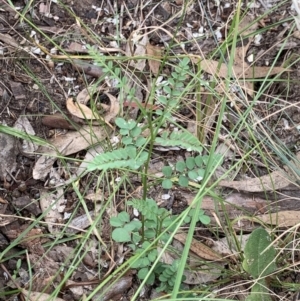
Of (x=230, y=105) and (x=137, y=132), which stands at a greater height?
(x=137, y=132)

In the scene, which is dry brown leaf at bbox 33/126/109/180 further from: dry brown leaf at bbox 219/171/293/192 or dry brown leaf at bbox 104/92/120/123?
dry brown leaf at bbox 219/171/293/192

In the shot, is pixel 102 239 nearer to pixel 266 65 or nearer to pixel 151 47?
pixel 151 47

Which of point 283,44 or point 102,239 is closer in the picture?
point 102,239

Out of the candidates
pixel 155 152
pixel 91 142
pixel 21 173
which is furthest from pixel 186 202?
pixel 21 173

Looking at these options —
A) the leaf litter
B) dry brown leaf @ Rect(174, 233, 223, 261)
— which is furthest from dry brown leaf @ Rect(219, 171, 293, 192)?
dry brown leaf @ Rect(174, 233, 223, 261)

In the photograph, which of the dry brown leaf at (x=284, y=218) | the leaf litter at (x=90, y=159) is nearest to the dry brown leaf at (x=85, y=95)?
the leaf litter at (x=90, y=159)

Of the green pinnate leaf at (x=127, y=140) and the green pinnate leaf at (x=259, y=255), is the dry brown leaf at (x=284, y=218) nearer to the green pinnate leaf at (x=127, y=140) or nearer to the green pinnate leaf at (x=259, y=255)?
the green pinnate leaf at (x=259, y=255)
